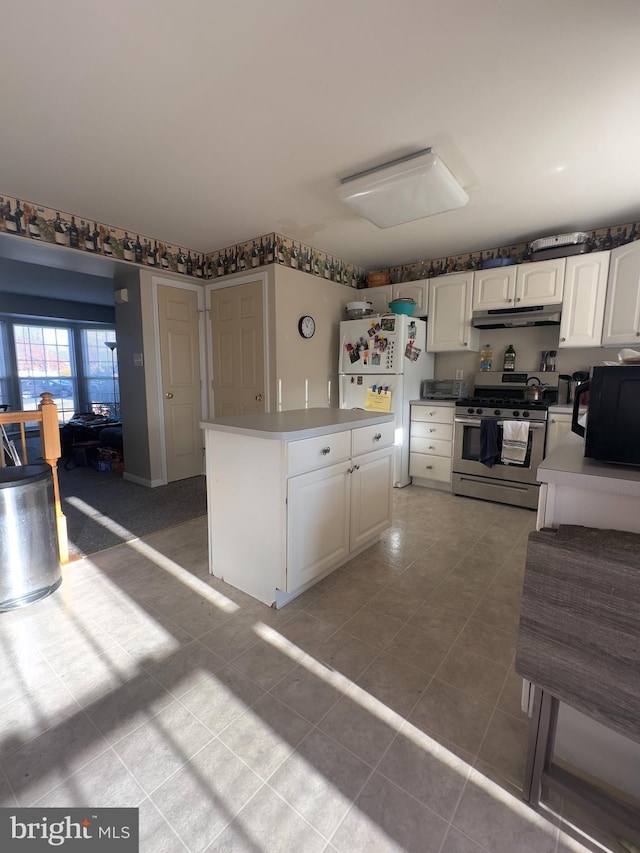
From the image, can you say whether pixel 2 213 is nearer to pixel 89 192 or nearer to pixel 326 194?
pixel 89 192

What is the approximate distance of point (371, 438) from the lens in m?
2.42

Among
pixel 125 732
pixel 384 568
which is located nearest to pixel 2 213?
pixel 125 732

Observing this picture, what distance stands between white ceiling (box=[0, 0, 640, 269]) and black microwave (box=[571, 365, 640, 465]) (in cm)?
142

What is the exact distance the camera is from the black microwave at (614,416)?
106cm

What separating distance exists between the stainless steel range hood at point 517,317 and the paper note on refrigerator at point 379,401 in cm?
115

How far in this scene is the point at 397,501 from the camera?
3.67m

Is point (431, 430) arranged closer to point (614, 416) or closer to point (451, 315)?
point (451, 315)

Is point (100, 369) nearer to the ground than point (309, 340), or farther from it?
nearer to the ground

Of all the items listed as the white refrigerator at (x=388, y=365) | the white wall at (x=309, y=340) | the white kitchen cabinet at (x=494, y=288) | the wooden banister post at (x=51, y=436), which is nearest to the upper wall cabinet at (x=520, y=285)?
the white kitchen cabinet at (x=494, y=288)

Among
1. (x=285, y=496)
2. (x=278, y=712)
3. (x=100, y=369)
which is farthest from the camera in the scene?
(x=100, y=369)

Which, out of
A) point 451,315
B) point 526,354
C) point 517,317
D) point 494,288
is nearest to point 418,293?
point 451,315

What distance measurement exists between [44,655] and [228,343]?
3.21 m

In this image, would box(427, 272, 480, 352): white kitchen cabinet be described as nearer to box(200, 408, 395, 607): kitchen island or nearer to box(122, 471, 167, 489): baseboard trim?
box(200, 408, 395, 607): kitchen island

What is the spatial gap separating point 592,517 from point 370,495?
151 cm
